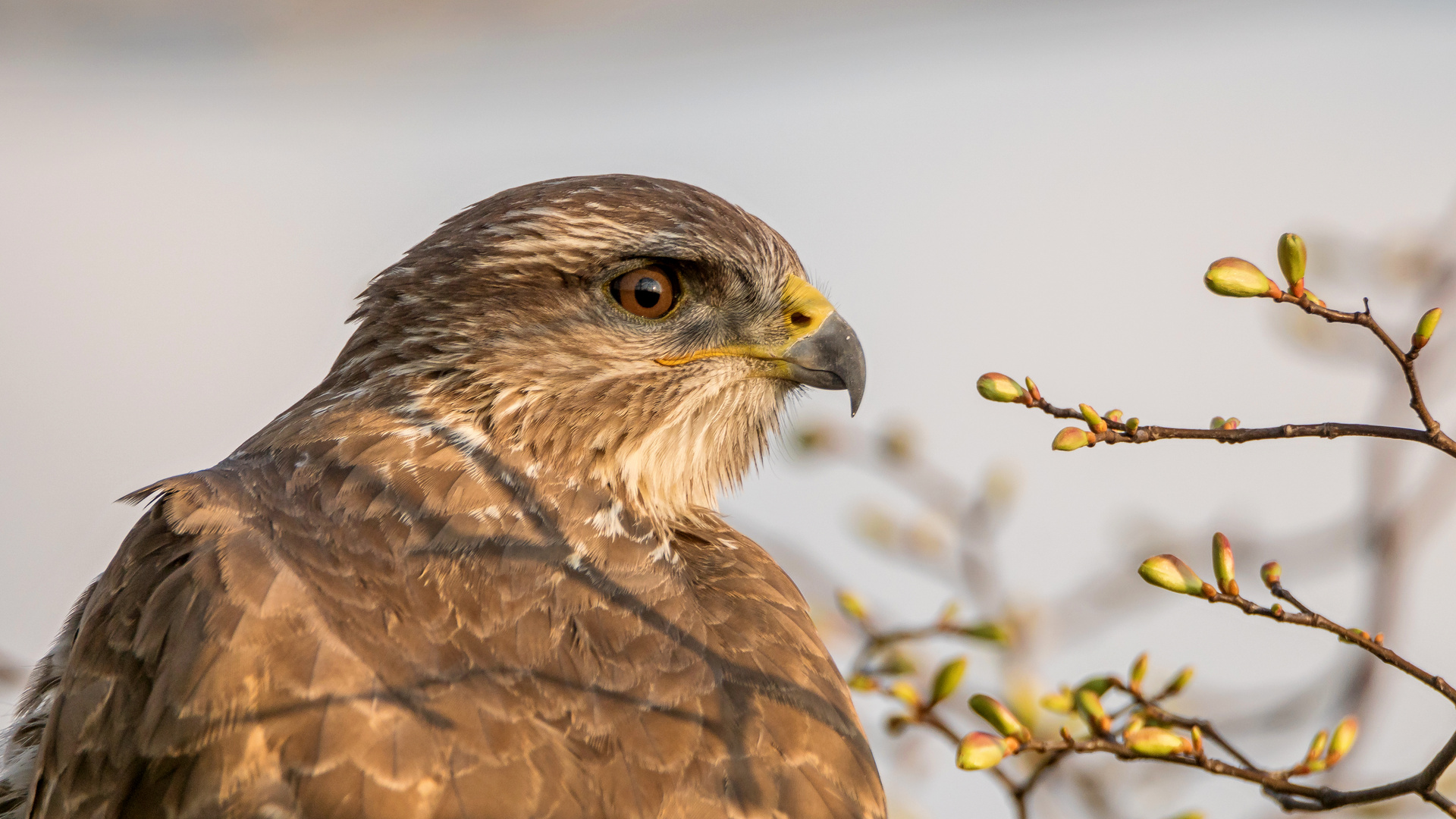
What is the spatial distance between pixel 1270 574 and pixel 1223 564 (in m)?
0.08

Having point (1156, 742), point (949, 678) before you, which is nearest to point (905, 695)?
point (949, 678)

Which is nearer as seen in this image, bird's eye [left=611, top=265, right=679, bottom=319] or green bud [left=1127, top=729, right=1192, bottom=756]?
green bud [left=1127, top=729, right=1192, bottom=756]

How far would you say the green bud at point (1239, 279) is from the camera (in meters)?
2.29

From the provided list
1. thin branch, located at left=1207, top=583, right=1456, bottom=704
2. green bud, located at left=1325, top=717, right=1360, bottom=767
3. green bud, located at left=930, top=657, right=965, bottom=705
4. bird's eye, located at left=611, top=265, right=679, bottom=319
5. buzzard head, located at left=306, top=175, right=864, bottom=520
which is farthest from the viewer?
bird's eye, located at left=611, top=265, right=679, bottom=319

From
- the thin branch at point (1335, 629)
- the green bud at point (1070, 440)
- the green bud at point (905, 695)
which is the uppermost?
the green bud at point (1070, 440)

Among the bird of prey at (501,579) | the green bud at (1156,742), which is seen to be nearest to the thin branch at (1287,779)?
the green bud at (1156,742)

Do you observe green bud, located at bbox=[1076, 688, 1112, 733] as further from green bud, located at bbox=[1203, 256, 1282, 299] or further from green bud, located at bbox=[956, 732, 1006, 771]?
green bud, located at bbox=[1203, 256, 1282, 299]

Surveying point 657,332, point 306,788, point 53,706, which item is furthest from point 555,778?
point 657,332

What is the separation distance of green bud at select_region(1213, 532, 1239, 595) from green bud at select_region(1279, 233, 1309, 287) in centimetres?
48

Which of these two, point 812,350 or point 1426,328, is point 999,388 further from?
point 812,350

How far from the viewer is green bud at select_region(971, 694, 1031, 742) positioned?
252 cm

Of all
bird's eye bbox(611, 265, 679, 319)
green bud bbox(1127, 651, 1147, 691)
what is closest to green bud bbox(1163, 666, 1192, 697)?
green bud bbox(1127, 651, 1147, 691)

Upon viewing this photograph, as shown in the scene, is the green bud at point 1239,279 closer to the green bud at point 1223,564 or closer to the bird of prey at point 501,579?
the green bud at point 1223,564

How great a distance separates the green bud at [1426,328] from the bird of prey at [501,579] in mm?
1512
